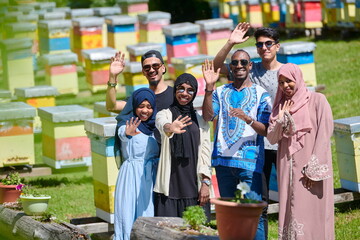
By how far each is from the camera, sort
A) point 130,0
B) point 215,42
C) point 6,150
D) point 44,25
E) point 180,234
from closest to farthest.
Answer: point 180,234, point 6,150, point 215,42, point 44,25, point 130,0

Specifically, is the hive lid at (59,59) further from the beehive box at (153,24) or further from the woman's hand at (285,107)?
the woman's hand at (285,107)

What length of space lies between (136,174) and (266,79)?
48.9 inches

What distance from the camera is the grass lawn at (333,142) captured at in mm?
7231

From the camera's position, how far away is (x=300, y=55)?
10.9m

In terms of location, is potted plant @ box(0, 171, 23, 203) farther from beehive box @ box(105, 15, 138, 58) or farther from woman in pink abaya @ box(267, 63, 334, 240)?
beehive box @ box(105, 15, 138, 58)

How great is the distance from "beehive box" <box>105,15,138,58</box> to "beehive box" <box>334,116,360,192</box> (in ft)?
34.0

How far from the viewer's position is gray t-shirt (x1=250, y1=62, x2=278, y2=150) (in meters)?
5.54

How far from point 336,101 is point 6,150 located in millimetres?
5310

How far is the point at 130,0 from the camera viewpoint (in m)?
20.2

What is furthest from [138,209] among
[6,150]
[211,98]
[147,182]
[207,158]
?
[6,150]

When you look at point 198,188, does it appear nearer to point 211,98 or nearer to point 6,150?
point 211,98

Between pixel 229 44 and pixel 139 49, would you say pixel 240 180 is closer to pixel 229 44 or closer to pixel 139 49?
pixel 229 44

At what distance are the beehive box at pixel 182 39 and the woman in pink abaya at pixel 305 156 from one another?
881 cm

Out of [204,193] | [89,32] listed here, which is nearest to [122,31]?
[89,32]
